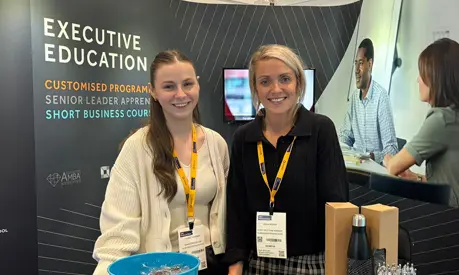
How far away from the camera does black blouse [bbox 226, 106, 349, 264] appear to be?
1.49 metres

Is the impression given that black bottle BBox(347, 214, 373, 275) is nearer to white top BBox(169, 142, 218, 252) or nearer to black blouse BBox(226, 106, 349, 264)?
black blouse BBox(226, 106, 349, 264)

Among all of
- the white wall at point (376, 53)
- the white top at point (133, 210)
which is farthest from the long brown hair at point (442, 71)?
the white top at point (133, 210)

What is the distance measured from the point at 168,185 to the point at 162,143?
17 cm

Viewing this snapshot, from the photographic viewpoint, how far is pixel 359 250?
3.62ft

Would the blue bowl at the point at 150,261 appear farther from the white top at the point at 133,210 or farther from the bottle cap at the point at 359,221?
the bottle cap at the point at 359,221

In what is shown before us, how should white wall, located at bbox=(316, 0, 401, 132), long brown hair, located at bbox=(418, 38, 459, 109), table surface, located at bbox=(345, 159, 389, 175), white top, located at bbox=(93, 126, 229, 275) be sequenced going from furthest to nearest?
table surface, located at bbox=(345, 159, 389, 175) < white wall, located at bbox=(316, 0, 401, 132) < long brown hair, located at bbox=(418, 38, 459, 109) < white top, located at bbox=(93, 126, 229, 275)

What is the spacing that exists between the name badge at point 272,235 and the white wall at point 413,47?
2.41 m

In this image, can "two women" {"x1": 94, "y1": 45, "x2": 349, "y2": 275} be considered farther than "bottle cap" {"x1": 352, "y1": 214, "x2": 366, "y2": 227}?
Yes

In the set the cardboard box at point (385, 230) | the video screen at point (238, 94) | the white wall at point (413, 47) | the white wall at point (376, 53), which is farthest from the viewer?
the video screen at point (238, 94)

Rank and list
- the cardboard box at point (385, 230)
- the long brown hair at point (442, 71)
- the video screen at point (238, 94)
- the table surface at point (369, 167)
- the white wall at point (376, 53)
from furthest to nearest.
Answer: the video screen at point (238, 94) < the table surface at point (369, 167) < the white wall at point (376, 53) < the long brown hair at point (442, 71) < the cardboard box at point (385, 230)

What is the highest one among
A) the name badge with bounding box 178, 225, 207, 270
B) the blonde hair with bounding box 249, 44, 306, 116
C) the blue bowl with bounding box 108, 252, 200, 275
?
the blonde hair with bounding box 249, 44, 306, 116

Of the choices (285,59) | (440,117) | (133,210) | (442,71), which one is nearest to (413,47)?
(442,71)

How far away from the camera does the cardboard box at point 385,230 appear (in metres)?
1.09

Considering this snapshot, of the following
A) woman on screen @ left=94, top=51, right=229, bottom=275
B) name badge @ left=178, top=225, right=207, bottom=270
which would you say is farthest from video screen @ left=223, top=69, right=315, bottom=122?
name badge @ left=178, top=225, right=207, bottom=270
